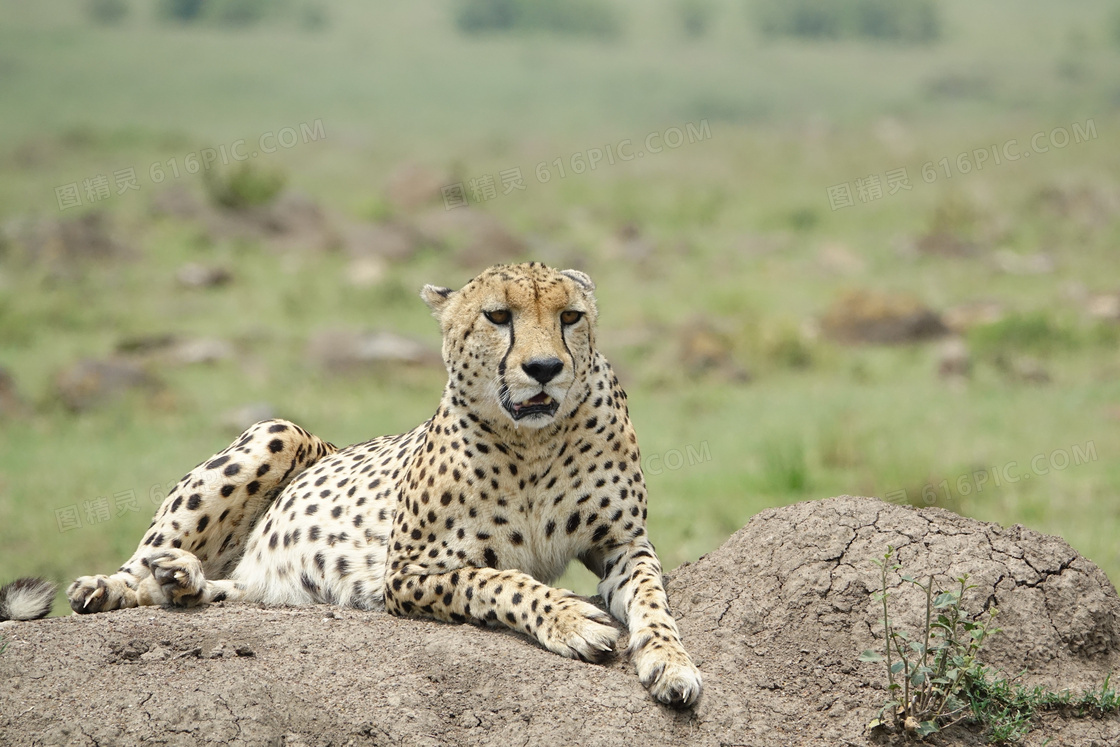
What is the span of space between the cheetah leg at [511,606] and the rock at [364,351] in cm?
714

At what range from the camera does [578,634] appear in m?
3.71

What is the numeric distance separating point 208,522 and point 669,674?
7.13 feet

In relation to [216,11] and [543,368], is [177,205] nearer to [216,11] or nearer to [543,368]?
[543,368]

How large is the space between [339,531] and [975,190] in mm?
17975

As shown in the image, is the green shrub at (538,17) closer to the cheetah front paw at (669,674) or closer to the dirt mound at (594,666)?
the dirt mound at (594,666)

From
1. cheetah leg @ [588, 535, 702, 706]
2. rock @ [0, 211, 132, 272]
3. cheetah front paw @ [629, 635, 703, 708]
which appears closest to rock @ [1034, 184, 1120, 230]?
rock @ [0, 211, 132, 272]

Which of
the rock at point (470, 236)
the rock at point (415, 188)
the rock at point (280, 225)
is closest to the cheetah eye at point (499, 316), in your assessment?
the rock at point (470, 236)

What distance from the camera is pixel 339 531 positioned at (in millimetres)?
4586

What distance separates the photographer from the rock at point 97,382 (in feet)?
34.0

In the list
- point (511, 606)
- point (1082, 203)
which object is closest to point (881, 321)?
point (1082, 203)

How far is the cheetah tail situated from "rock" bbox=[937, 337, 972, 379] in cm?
854

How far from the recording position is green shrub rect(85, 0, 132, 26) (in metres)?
38.1

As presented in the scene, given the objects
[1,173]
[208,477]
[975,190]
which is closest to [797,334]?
[208,477]

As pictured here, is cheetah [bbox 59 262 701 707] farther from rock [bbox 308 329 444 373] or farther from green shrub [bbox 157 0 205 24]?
green shrub [bbox 157 0 205 24]
